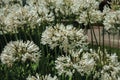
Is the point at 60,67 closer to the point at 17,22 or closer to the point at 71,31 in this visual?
the point at 71,31

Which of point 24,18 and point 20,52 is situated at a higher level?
point 24,18

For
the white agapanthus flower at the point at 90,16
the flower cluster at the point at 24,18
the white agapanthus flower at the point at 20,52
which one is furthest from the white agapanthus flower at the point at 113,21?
the white agapanthus flower at the point at 20,52

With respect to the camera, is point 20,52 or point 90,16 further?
point 90,16

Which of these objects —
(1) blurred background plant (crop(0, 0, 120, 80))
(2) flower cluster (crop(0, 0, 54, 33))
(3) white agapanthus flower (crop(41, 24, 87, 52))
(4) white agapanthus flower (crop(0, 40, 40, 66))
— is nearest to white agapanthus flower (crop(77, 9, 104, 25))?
(1) blurred background plant (crop(0, 0, 120, 80))

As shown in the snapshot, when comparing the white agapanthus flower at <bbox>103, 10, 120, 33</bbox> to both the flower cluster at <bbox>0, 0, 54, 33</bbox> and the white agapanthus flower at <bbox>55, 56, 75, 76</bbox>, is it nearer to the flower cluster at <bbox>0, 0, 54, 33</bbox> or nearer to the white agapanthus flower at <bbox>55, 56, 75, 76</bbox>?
the flower cluster at <bbox>0, 0, 54, 33</bbox>

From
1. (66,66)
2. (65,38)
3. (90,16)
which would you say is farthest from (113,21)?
(66,66)

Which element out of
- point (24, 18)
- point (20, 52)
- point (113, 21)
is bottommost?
point (113, 21)

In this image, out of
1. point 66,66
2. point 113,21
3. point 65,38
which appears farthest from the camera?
Result: point 113,21

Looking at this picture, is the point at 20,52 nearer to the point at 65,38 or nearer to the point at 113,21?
the point at 65,38

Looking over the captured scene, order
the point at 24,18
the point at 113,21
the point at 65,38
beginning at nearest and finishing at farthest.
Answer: the point at 65,38, the point at 24,18, the point at 113,21

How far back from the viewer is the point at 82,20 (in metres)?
5.04

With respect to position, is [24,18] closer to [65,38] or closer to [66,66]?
[65,38]

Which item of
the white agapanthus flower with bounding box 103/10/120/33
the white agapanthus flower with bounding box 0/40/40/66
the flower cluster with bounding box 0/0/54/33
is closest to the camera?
the white agapanthus flower with bounding box 0/40/40/66

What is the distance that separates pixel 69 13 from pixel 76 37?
3.94 ft
